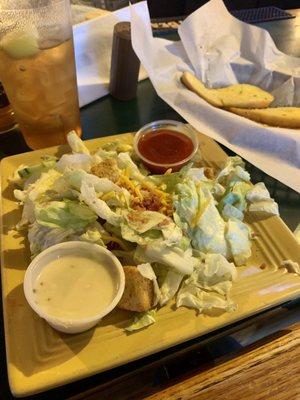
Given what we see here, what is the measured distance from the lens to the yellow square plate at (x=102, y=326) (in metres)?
0.88

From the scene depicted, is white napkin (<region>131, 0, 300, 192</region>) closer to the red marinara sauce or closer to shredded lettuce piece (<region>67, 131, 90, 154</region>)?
the red marinara sauce

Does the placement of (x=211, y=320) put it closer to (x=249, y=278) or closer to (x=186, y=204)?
(x=249, y=278)

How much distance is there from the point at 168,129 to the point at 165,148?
11 centimetres

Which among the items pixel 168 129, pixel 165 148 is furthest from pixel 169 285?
pixel 168 129

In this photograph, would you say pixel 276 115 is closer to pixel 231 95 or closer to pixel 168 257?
pixel 231 95

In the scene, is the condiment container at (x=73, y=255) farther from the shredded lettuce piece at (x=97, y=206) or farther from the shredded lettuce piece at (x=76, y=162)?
the shredded lettuce piece at (x=76, y=162)

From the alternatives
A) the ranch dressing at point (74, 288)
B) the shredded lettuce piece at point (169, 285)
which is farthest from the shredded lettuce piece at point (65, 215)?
the shredded lettuce piece at point (169, 285)

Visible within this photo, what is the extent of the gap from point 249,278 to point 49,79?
92 cm

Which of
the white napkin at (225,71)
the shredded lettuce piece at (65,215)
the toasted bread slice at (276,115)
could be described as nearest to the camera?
the shredded lettuce piece at (65,215)

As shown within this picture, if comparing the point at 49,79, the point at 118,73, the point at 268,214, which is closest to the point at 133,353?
the point at 268,214

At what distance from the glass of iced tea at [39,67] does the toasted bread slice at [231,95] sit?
0.61 meters

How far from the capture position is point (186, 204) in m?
1.18

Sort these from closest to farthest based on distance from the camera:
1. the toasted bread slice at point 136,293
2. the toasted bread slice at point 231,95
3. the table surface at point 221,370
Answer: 1. the table surface at point 221,370
2. the toasted bread slice at point 136,293
3. the toasted bread slice at point 231,95

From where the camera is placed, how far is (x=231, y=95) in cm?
193
